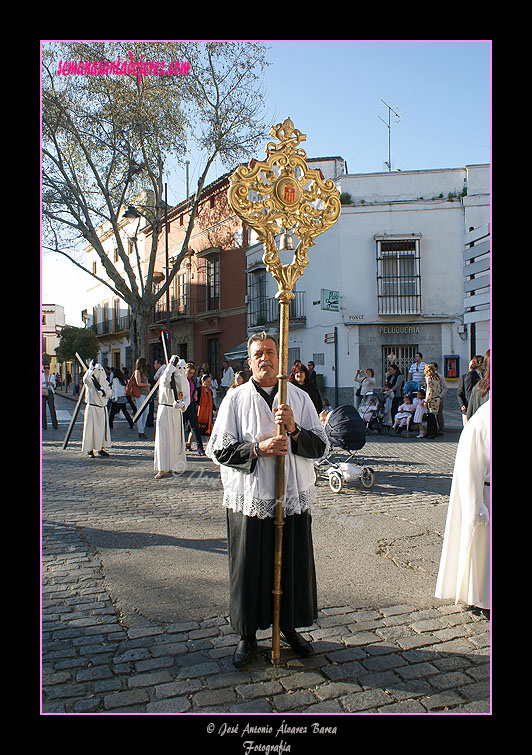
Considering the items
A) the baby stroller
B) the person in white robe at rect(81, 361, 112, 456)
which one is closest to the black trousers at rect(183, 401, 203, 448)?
the person in white robe at rect(81, 361, 112, 456)

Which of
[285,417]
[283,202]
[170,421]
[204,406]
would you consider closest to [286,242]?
[283,202]

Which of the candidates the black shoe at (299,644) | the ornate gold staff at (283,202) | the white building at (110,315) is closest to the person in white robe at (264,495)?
the black shoe at (299,644)

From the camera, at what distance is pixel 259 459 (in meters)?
3.36

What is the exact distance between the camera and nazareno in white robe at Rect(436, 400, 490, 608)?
142 inches

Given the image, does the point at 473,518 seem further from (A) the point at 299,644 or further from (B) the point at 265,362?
(B) the point at 265,362

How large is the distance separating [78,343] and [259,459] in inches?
1432

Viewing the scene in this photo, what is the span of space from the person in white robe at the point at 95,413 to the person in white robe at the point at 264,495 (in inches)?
334

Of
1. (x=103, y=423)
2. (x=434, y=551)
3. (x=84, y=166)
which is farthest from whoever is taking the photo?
(x=84, y=166)

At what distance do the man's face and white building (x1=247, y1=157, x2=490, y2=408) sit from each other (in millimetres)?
16949

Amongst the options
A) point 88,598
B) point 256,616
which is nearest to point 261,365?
point 256,616

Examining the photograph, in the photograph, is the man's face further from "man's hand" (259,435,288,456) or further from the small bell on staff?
the small bell on staff
